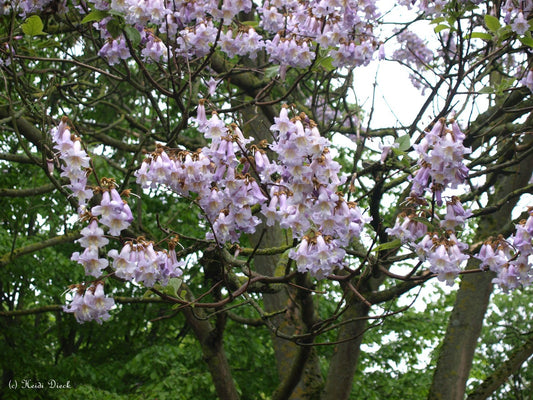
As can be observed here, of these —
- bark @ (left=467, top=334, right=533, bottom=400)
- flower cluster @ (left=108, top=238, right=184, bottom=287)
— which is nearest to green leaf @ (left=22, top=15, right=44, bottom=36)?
flower cluster @ (left=108, top=238, right=184, bottom=287)

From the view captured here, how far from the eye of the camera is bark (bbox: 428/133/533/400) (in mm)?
5316

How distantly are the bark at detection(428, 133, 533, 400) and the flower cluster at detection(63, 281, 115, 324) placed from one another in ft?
11.9

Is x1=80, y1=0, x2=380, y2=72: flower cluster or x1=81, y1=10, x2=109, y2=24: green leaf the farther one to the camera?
x1=80, y1=0, x2=380, y2=72: flower cluster

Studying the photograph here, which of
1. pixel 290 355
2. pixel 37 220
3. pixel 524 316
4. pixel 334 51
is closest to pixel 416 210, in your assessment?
pixel 334 51

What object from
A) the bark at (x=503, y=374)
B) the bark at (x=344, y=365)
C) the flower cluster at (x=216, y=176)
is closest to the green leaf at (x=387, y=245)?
the flower cluster at (x=216, y=176)

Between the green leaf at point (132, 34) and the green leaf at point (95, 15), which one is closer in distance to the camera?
the green leaf at point (95, 15)

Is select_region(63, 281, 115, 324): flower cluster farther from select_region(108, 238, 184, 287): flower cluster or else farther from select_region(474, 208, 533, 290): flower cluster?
select_region(474, 208, 533, 290): flower cluster

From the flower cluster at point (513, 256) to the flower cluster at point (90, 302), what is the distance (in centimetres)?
174

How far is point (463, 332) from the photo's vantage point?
541cm

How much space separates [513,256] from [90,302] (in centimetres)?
198

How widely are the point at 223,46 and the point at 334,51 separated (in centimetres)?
76

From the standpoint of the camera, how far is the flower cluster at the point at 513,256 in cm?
271

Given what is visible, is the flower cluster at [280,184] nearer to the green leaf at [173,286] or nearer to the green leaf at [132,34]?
the green leaf at [173,286]

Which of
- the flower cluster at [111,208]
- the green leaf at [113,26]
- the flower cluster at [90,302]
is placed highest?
the green leaf at [113,26]
